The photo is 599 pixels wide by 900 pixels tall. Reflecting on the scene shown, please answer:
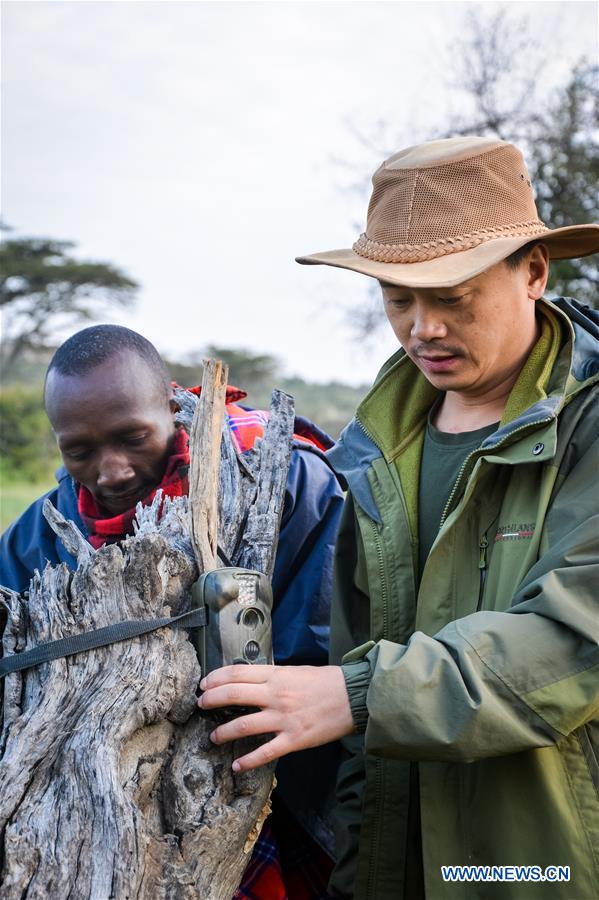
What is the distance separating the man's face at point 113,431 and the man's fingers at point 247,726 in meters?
1.19

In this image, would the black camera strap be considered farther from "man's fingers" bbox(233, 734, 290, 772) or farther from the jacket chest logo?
the jacket chest logo

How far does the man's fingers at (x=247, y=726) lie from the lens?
6.17 feet

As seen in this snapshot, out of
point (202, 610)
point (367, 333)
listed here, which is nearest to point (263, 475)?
point (202, 610)

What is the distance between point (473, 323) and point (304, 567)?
3.42 feet

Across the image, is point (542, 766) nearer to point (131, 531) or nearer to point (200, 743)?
point (200, 743)

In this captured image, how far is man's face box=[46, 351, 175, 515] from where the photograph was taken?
293 cm

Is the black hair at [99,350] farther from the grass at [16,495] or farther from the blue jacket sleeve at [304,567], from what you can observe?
the grass at [16,495]

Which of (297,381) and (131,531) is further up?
(131,531)

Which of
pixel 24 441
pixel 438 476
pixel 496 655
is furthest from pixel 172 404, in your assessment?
pixel 24 441

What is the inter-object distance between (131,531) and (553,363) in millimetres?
1455

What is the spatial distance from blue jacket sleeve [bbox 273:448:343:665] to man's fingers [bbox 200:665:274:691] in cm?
75

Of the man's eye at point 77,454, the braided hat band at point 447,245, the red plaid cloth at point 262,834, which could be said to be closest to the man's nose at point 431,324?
the braided hat band at point 447,245

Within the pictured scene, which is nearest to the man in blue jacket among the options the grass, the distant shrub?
the grass

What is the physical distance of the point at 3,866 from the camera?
175cm
